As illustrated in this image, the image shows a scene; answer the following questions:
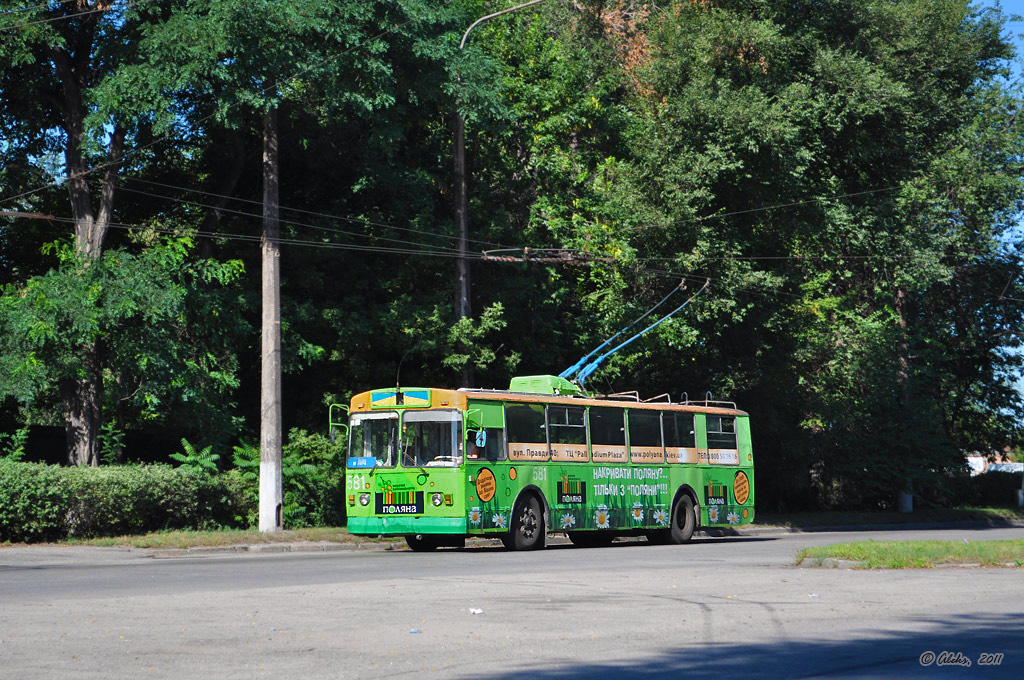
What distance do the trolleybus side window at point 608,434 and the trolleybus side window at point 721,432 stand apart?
152 inches

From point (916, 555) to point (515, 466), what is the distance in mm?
8116

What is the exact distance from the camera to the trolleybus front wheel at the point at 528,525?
74.4ft

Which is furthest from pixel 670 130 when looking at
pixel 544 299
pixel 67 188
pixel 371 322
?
pixel 67 188

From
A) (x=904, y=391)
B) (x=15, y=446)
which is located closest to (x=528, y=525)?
(x=15, y=446)

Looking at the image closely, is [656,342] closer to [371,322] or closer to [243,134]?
[371,322]

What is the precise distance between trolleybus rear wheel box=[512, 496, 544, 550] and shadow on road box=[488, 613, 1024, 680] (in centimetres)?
1311

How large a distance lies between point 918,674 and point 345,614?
5219 millimetres

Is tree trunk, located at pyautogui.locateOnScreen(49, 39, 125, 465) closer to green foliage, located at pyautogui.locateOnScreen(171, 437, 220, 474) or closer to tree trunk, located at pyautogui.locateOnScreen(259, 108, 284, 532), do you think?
green foliage, located at pyautogui.locateOnScreen(171, 437, 220, 474)

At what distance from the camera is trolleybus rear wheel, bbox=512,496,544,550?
22.7 metres

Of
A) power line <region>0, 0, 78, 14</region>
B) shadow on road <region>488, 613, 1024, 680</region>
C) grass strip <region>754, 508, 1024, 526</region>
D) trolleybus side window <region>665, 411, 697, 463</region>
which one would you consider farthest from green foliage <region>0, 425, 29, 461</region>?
grass strip <region>754, 508, 1024, 526</region>

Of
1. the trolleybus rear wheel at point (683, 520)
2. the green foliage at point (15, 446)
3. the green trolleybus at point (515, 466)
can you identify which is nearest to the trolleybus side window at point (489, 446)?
the green trolleybus at point (515, 466)

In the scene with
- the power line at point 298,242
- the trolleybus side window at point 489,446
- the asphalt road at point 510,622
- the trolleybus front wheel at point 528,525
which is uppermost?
the power line at point 298,242

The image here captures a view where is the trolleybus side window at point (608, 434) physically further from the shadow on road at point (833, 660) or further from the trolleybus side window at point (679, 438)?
the shadow on road at point (833, 660)

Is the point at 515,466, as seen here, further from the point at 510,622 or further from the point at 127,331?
the point at 510,622
